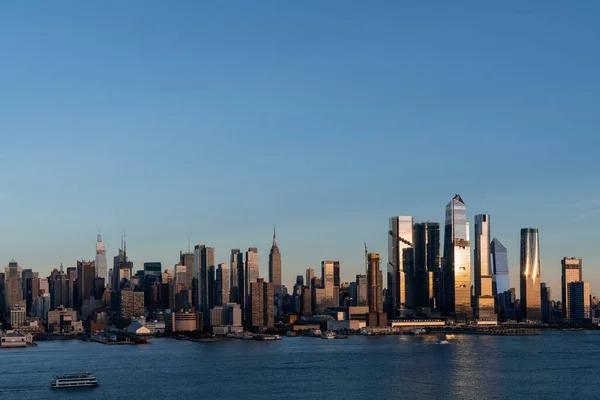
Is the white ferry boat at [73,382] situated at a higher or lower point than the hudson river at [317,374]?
higher

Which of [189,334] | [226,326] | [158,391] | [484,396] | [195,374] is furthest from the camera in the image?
[226,326]

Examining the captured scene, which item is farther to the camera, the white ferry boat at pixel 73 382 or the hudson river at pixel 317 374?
the white ferry boat at pixel 73 382

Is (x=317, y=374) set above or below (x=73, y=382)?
below

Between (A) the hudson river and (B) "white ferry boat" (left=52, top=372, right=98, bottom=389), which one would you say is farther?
(B) "white ferry boat" (left=52, top=372, right=98, bottom=389)

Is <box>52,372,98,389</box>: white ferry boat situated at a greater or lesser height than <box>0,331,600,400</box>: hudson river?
greater

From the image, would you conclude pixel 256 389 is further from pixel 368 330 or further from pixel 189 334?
pixel 368 330

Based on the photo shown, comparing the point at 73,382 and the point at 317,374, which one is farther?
the point at 317,374

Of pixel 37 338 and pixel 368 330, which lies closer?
pixel 37 338

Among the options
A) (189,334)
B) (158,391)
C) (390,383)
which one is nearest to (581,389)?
(390,383)
